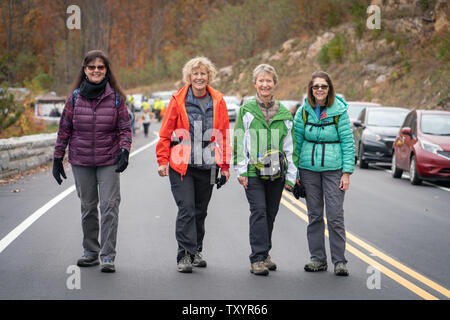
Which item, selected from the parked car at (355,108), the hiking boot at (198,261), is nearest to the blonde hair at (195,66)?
the hiking boot at (198,261)

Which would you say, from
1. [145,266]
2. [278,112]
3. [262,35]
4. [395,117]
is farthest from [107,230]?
[262,35]

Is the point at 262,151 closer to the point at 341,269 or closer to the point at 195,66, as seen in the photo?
the point at 195,66

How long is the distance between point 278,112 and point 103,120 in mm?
1672

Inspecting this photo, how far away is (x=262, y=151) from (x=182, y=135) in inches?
30.3

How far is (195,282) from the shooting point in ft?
20.5

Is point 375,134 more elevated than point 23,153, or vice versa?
point 375,134

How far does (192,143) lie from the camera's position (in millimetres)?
6543

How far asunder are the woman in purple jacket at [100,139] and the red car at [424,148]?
9.43m

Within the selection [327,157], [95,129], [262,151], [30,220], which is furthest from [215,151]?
[30,220]

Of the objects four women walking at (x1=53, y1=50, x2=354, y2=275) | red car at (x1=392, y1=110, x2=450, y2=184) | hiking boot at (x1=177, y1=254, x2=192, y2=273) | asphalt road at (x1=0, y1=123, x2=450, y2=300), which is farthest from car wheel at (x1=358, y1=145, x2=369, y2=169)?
hiking boot at (x1=177, y1=254, x2=192, y2=273)

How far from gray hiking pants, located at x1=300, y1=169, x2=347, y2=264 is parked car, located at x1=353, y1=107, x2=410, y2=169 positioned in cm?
1211

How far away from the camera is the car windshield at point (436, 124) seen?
1548cm

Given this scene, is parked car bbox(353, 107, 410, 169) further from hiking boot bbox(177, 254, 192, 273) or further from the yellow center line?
hiking boot bbox(177, 254, 192, 273)

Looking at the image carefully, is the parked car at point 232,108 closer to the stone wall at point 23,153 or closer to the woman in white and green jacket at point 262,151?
the stone wall at point 23,153
